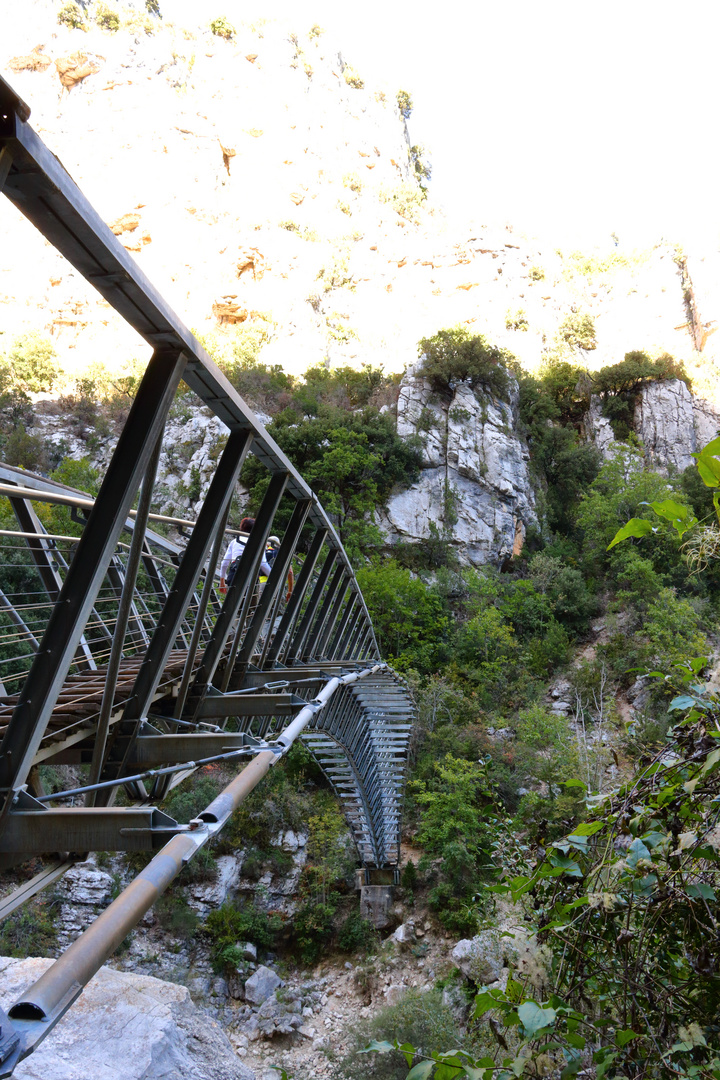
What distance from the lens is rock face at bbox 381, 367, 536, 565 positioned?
71.2 feet

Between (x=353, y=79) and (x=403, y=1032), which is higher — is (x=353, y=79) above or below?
above

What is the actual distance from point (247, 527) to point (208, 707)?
219cm

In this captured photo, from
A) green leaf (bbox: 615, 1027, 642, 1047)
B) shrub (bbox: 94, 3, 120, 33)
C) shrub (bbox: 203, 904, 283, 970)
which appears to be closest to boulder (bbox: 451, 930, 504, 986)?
shrub (bbox: 203, 904, 283, 970)

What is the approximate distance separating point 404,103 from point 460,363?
2812 centimetres

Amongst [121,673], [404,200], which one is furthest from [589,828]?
[404,200]

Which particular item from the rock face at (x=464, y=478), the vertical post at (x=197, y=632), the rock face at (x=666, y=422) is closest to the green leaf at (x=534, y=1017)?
the vertical post at (x=197, y=632)

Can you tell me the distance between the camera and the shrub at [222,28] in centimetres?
3706

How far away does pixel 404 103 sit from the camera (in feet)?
138

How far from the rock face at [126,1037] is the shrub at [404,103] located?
46.9 metres

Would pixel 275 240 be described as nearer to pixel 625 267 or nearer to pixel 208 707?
pixel 625 267

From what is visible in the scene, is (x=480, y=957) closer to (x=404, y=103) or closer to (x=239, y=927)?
(x=239, y=927)

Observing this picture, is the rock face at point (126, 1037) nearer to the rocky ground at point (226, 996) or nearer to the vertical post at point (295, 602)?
the rocky ground at point (226, 996)

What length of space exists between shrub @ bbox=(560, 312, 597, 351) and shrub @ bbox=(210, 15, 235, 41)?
26.0 m

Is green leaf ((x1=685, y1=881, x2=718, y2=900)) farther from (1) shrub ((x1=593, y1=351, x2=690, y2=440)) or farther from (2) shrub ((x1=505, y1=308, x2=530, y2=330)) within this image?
(2) shrub ((x1=505, y1=308, x2=530, y2=330))
